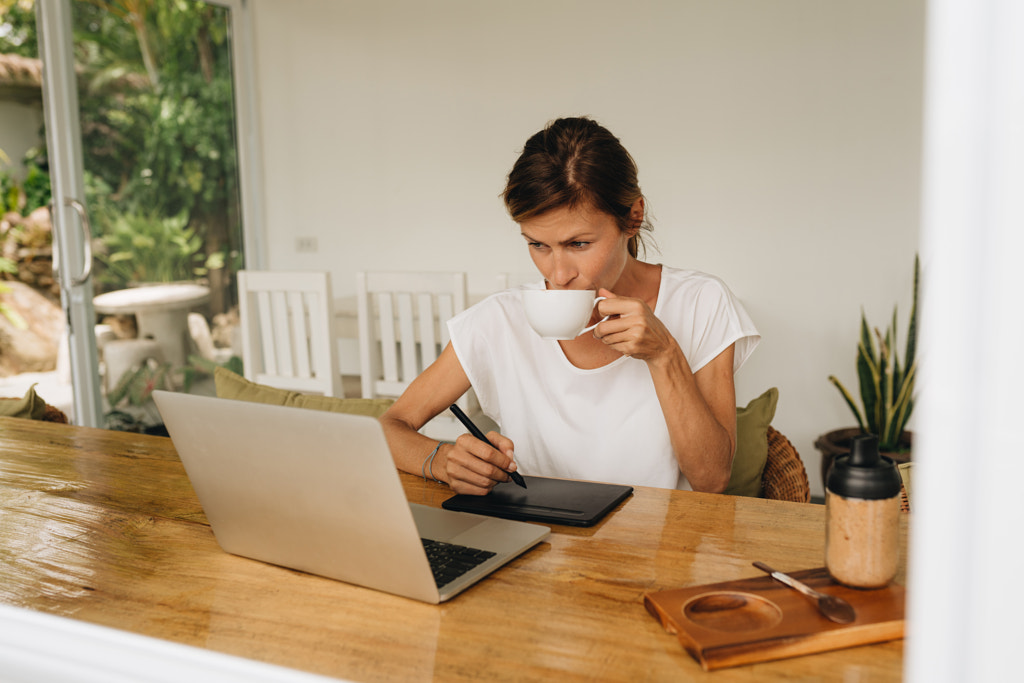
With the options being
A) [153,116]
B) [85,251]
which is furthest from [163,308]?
[153,116]

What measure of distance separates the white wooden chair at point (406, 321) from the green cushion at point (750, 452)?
1.29 meters

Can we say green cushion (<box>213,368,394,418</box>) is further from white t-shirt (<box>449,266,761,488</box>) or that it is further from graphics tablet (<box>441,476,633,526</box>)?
graphics tablet (<box>441,476,633,526</box>)

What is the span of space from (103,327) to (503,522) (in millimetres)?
3191

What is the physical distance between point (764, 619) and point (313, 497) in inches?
17.0

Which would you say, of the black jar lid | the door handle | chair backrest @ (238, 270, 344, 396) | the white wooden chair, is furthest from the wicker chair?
the door handle

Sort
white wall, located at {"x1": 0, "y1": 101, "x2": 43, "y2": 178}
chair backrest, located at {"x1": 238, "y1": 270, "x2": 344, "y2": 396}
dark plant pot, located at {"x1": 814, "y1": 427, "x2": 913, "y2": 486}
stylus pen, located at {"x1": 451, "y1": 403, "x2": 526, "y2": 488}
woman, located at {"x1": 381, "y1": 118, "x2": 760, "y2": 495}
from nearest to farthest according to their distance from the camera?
1. stylus pen, located at {"x1": 451, "y1": 403, "x2": 526, "y2": 488}
2. woman, located at {"x1": 381, "y1": 118, "x2": 760, "y2": 495}
3. dark plant pot, located at {"x1": 814, "y1": 427, "x2": 913, "y2": 486}
4. chair backrest, located at {"x1": 238, "y1": 270, "x2": 344, "y2": 396}
5. white wall, located at {"x1": 0, "y1": 101, "x2": 43, "y2": 178}

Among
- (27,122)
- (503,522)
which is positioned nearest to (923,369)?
(503,522)

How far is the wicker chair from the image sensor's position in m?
1.49

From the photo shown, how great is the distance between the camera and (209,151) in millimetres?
4195

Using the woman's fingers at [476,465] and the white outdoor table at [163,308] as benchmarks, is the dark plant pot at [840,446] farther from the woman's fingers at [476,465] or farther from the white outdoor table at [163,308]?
the white outdoor table at [163,308]

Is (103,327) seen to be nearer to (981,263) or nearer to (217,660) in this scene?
(217,660)

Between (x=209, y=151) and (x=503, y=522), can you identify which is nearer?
(x=503, y=522)

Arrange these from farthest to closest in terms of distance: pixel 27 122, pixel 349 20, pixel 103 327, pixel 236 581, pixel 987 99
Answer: pixel 349 20 < pixel 103 327 < pixel 27 122 < pixel 236 581 < pixel 987 99

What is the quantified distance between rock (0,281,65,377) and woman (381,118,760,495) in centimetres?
248
